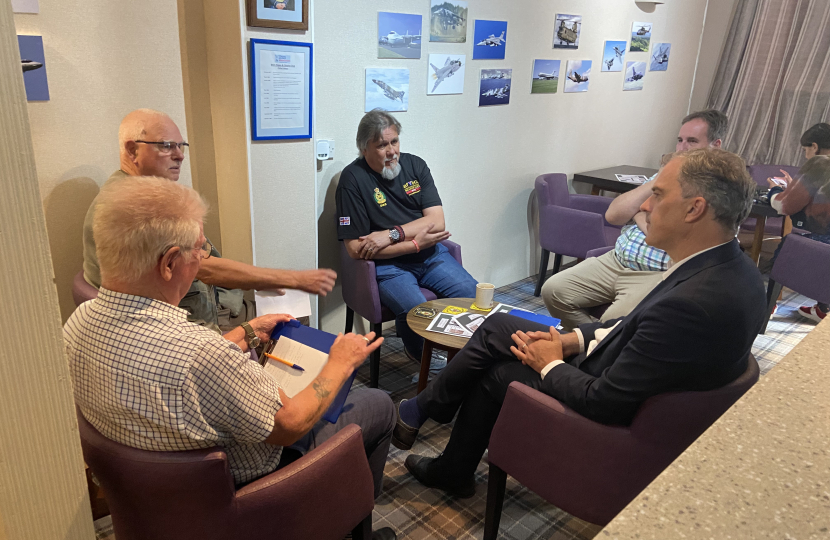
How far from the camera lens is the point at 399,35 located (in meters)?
3.38

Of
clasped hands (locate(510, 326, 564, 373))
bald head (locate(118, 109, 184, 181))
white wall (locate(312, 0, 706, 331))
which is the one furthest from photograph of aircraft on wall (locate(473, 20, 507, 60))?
clasped hands (locate(510, 326, 564, 373))

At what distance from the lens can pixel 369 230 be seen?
326 centimetres

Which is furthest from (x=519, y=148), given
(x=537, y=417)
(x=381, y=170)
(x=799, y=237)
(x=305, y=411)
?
(x=305, y=411)

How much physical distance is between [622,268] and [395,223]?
4.26ft

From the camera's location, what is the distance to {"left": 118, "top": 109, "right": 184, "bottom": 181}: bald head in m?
2.34

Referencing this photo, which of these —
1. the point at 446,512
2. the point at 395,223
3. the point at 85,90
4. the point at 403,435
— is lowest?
the point at 446,512

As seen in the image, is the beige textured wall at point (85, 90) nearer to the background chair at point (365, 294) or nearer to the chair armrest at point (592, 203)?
the background chair at point (365, 294)

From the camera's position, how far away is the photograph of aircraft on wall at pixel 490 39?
3807 millimetres

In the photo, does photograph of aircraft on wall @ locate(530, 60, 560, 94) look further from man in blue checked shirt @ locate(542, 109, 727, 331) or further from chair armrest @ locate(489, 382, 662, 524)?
chair armrest @ locate(489, 382, 662, 524)

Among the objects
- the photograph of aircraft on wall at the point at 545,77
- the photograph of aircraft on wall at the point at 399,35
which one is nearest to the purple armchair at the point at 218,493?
the photograph of aircraft on wall at the point at 399,35

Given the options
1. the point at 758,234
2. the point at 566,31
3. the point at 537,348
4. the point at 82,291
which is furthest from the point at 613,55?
the point at 82,291

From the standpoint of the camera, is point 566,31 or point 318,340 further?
point 566,31

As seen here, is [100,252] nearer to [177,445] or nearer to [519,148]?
[177,445]

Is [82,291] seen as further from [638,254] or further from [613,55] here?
[613,55]
